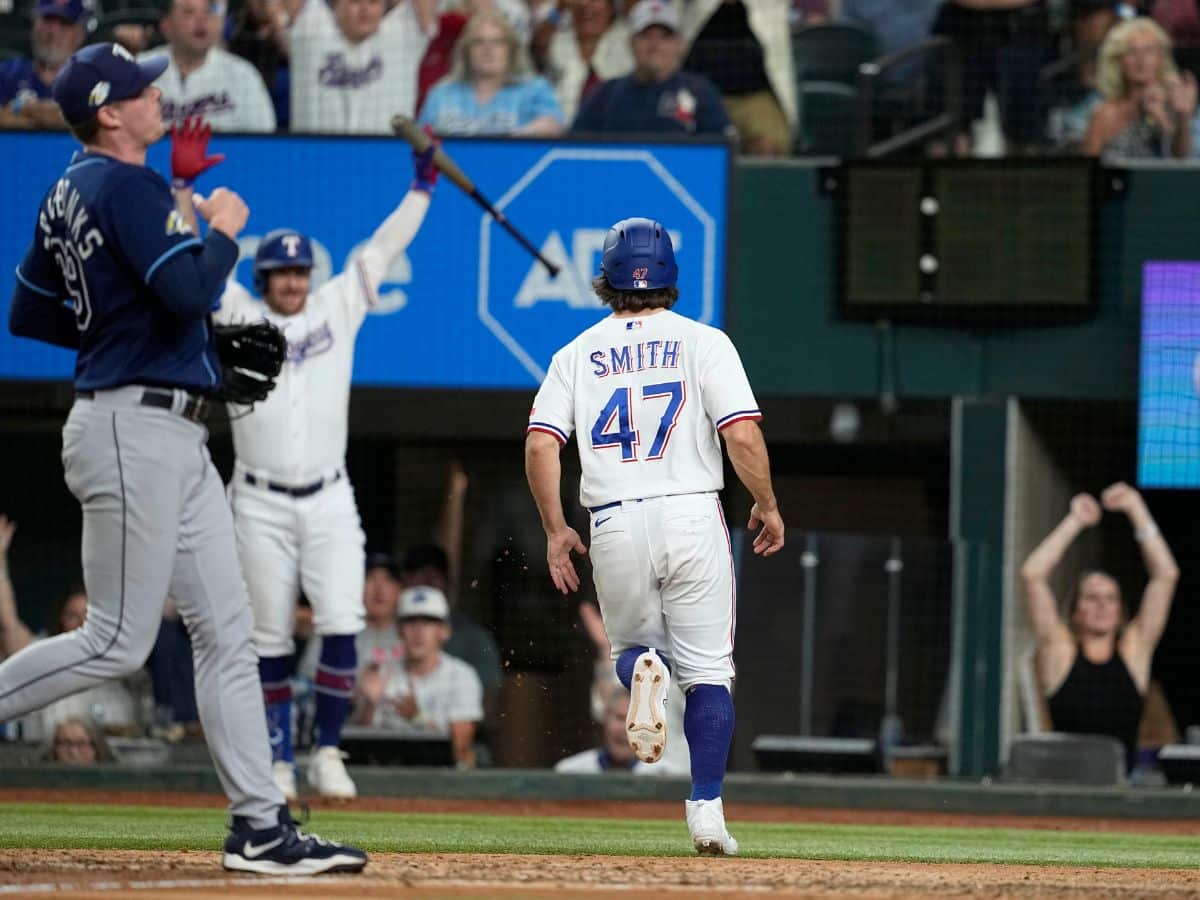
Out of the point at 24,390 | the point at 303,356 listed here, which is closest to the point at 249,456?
the point at 303,356

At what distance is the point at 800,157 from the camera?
11508 millimetres

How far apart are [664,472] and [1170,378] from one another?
5753mm

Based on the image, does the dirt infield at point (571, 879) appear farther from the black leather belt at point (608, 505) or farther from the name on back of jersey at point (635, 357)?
the name on back of jersey at point (635, 357)

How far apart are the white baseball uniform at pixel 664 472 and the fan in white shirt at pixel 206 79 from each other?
5840 millimetres

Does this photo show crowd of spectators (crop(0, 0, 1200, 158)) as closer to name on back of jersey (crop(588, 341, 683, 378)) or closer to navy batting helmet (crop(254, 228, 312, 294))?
navy batting helmet (crop(254, 228, 312, 294))

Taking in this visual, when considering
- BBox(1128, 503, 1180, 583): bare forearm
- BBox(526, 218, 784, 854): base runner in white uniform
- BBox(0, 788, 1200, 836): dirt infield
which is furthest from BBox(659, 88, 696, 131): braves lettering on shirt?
BBox(526, 218, 784, 854): base runner in white uniform

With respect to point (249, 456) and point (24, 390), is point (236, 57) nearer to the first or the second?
point (24, 390)

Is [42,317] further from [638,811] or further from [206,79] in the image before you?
[206,79]

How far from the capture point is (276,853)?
4.62 meters

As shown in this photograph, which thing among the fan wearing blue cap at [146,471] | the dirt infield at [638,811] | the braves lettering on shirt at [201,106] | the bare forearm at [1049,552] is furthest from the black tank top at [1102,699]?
the fan wearing blue cap at [146,471]

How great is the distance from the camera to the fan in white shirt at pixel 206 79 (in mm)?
11336

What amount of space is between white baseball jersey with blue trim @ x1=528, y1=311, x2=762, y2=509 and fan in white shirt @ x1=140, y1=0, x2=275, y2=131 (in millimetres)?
5825

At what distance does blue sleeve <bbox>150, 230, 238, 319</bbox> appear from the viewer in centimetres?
456

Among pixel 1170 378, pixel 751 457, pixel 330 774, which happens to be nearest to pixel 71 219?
pixel 751 457
